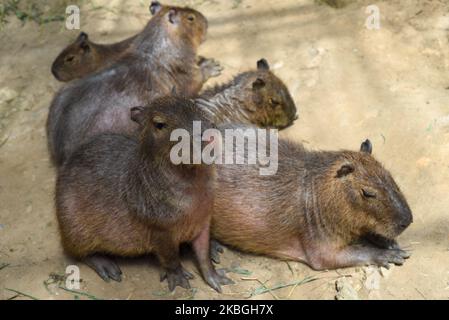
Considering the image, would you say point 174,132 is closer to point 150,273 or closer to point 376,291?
point 150,273

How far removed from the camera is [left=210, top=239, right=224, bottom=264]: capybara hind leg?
439 centimetres

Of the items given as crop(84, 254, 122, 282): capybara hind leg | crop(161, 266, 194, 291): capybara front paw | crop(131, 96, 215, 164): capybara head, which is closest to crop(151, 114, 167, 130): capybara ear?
crop(131, 96, 215, 164): capybara head

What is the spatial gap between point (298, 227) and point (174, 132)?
130cm

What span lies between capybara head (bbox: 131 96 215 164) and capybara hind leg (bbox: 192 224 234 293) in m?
0.71

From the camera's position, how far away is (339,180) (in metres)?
4.13

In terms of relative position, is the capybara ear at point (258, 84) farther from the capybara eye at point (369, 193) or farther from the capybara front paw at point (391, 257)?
the capybara front paw at point (391, 257)

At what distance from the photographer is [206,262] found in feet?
13.6

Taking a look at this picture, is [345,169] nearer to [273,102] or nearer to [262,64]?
[273,102]

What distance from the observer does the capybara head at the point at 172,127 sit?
11.7 feet

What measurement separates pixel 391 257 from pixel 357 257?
9.3 inches

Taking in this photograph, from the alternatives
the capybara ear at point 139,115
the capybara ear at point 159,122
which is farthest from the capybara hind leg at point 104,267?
the capybara ear at point 159,122

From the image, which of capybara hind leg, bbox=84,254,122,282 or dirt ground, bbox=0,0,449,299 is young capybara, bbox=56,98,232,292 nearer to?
capybara hind leg, bbox=84,254,122,282

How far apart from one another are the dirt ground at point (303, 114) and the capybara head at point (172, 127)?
105cm

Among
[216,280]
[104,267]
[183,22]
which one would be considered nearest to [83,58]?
[183,22]
